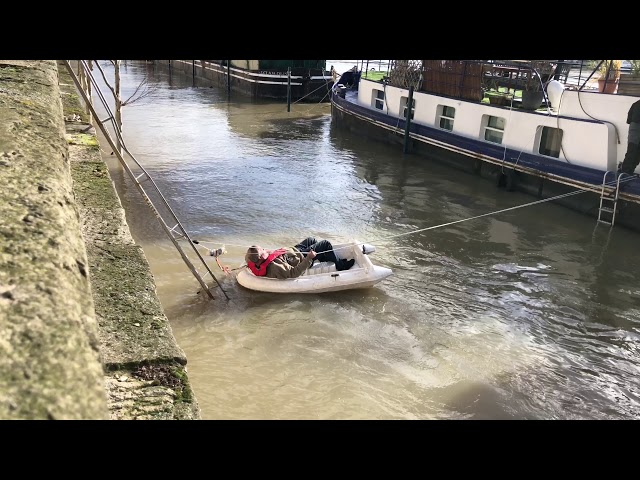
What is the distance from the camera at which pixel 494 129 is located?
1638 centimetres

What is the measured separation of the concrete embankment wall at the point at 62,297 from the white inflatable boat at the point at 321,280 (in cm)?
389

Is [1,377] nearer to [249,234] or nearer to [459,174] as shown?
[249,234]

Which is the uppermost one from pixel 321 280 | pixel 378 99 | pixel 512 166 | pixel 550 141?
pixel 378 99

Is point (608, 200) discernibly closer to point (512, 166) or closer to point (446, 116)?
point (512, 166)

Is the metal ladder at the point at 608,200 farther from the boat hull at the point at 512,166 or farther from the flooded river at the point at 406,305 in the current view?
the flooded river at the point at 406,305

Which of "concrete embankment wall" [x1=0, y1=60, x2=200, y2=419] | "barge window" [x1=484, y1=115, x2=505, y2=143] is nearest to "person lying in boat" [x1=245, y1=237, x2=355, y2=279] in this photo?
"concrete embankment wall" [x1=0, y1=60, x2=200, y2=419]

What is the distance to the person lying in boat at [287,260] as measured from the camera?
8938mm

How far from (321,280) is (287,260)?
2.30 ft

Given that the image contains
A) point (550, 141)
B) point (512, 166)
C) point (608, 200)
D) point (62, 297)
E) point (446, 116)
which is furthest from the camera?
Answer: point (446, 116)

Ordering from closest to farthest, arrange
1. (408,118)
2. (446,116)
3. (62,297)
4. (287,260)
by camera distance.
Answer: (62,297) < (287,260) < (446,116) < (408,118)

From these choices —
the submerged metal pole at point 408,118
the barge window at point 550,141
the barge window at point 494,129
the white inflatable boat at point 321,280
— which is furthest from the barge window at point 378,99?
the white inflatable boat at point 321,280

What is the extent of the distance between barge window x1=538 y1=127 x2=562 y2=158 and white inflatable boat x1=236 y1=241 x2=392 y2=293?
25.9 ft

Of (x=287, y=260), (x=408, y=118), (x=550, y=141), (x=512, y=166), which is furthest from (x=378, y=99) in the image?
(x=287, y=260)
